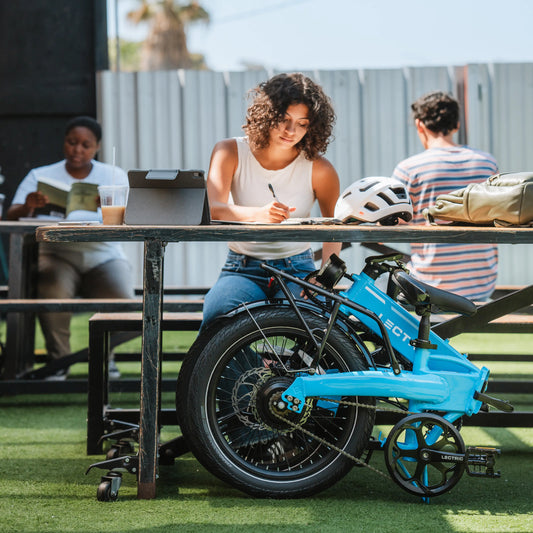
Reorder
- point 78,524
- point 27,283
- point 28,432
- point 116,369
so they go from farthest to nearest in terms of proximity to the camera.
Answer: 1. point 116,369
2. point 27,283
3. point 28,432
4. point 78,524

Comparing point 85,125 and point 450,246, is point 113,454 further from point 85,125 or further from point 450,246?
point 85,125

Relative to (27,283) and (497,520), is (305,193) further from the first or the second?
(27,283)

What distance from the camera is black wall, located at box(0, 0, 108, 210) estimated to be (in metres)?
7.95

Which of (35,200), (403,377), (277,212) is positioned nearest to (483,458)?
(403,377)

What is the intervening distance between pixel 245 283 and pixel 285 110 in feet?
2.40

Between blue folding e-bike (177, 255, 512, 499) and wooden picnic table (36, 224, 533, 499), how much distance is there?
0.13 metres

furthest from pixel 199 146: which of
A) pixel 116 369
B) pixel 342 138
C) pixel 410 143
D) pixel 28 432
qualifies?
pixel 28 432

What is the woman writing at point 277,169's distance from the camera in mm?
3252

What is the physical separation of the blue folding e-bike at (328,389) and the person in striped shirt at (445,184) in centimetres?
121

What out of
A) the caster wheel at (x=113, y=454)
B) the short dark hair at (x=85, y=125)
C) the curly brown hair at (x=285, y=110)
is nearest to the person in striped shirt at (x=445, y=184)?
the curly brown hair at (x=285, y=110)

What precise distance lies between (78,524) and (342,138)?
5.72 meters

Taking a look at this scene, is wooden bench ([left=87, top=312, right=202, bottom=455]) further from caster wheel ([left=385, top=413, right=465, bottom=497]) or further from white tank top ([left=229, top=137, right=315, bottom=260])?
caster wheel ([left=385, top=413, right=465, bottom=497])

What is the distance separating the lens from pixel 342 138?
25.4 ft

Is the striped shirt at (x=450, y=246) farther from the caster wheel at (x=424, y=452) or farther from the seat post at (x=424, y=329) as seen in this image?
the caster wheel at (x=424, y=452)
